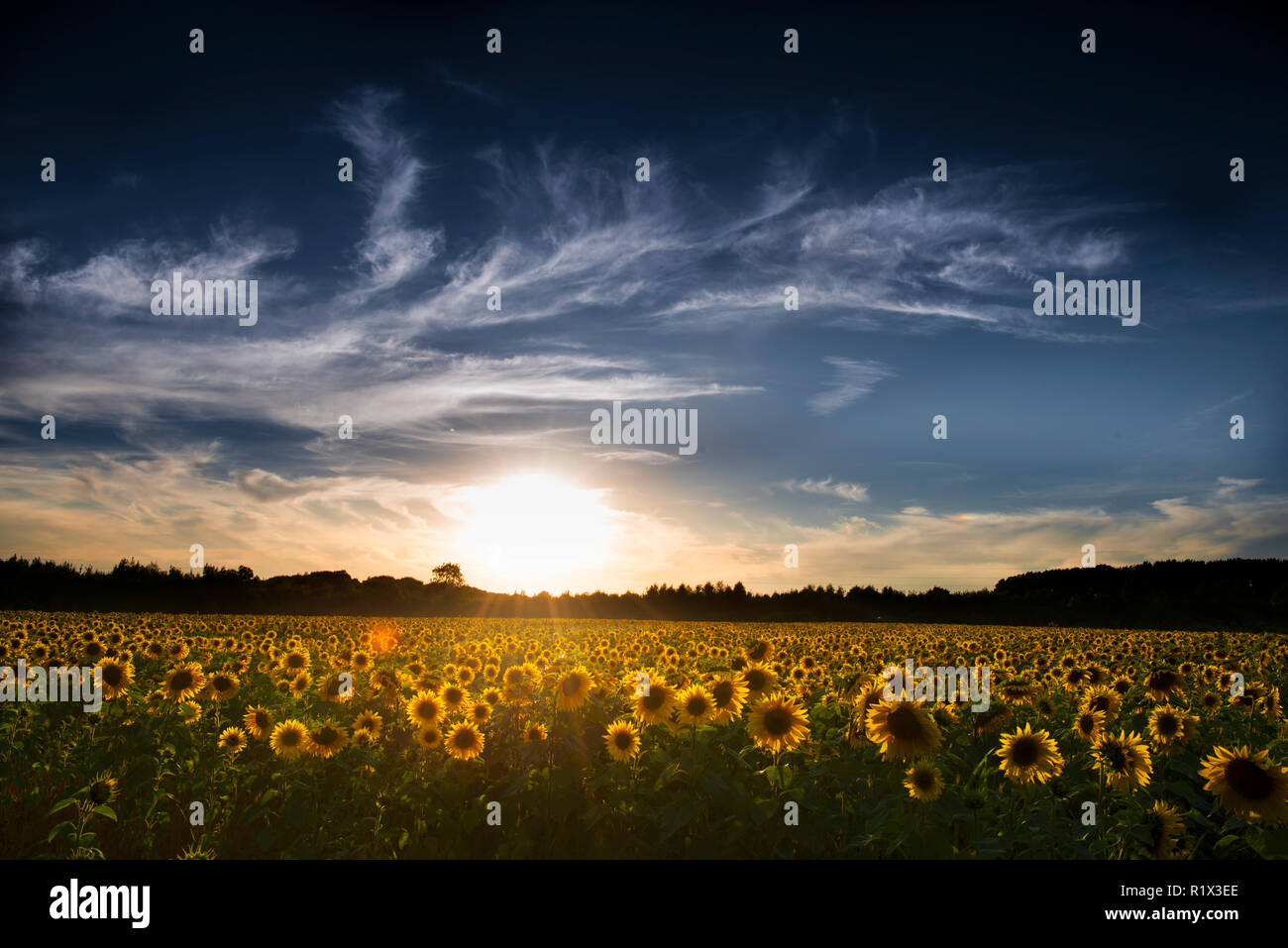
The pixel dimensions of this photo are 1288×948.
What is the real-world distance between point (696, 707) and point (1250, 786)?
4.91 m

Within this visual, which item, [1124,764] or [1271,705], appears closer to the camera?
[1124,764]

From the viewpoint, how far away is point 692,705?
6.93 m

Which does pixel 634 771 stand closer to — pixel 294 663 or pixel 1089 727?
pixel 1089 727

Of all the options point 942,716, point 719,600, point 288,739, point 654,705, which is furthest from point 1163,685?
point 719,600

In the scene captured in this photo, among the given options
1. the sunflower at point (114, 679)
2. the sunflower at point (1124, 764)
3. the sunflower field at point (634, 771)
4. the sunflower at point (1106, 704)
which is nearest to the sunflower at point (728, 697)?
the sunflower field at point (634, 771)

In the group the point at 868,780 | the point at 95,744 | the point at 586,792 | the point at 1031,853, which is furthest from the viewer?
the point at 95,744

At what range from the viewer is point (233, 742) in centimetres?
820

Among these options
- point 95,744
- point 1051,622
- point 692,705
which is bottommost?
point 1051,622

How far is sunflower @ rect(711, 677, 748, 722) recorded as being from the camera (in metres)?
7.32
